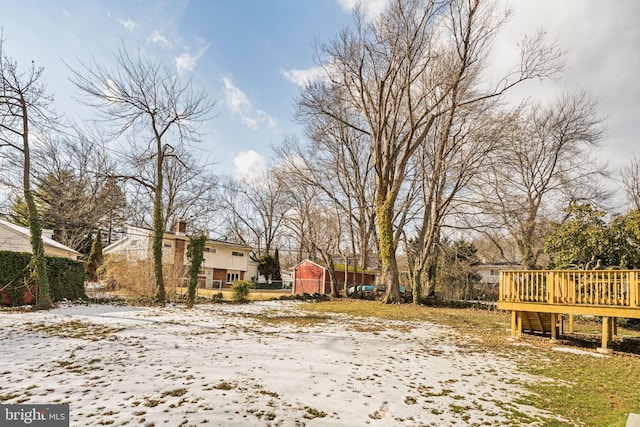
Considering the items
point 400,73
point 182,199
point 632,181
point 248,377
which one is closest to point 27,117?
point 248,377

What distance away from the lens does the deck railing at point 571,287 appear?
7.29 meters

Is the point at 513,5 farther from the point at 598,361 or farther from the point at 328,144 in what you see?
the point at 598,361

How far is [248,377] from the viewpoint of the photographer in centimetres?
454

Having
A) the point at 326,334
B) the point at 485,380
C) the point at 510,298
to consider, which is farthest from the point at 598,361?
the point at 326,334

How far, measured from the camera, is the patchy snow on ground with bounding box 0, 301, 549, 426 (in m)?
3.45

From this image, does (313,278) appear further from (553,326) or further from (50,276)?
(553,326)

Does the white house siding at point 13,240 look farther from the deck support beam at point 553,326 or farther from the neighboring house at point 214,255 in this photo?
the deck support beam at point 553,326

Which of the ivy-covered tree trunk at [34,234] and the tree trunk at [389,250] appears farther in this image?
the tree trunk at [389,250]

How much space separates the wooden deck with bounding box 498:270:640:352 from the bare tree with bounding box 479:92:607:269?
9.07m

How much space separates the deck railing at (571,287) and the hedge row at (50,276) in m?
14.2

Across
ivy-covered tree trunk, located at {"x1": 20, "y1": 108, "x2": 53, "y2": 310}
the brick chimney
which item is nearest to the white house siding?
ivy-covered tree trunk, located at {"x1": 20, "y1": 108, "x2": 53, "y2": 310}

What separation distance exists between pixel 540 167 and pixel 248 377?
2251 cm

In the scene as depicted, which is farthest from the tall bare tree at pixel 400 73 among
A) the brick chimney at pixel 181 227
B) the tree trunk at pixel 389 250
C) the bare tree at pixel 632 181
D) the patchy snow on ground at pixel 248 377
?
the brick chimney at pixel 181 227

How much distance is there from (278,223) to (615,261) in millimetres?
32209
